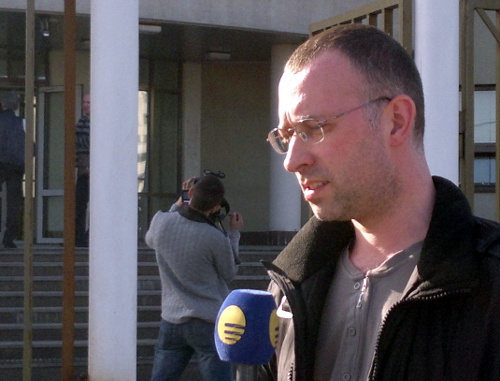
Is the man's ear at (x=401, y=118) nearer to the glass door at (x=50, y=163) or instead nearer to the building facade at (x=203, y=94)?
the building facade at (x=203, y=94)

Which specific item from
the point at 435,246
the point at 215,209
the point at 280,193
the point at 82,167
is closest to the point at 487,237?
the point at 435,246

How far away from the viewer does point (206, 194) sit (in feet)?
18.2

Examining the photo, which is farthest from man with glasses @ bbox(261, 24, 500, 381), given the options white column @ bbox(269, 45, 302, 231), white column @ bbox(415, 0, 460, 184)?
white column @ bbox(269, 45, 302, 231)

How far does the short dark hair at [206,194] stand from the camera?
5.55 metres

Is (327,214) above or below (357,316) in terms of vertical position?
above

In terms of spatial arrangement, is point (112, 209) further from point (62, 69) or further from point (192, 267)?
point (62, 69)

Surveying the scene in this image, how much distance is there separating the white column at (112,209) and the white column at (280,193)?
6.12m

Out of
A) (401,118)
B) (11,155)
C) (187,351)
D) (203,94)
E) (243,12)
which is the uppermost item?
(243,12)

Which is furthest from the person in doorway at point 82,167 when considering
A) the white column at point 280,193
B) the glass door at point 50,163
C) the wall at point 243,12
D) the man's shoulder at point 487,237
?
the man's shoulder at point 487,237

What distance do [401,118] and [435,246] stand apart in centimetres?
26

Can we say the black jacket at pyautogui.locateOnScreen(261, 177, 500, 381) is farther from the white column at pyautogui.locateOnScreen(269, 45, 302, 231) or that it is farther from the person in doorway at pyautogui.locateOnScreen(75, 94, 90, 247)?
the white column at pyautogui.locateOnScreen(269, 45, 302, 231)

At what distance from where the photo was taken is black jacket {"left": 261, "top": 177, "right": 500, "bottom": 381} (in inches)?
59.6

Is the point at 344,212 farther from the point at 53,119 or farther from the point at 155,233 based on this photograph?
the point at 53,119

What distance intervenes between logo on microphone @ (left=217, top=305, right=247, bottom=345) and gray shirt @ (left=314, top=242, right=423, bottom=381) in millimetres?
187
